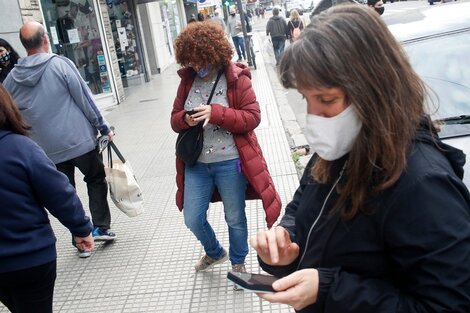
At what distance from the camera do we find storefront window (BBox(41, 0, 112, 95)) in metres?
10.1

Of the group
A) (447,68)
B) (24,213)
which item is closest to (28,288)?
(24,213)

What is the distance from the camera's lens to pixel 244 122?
314cm

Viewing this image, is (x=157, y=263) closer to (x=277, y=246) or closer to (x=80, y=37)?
(x=277, y=246)

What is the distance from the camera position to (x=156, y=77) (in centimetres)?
1608

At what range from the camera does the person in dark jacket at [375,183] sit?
1165 millimetres

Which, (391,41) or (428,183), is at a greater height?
(391,41)

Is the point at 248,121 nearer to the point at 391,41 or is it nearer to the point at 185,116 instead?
the point at 185,116

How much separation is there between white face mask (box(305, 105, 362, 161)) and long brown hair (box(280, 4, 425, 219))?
0.03 meters

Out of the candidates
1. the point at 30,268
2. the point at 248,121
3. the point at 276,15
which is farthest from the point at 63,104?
the point at 276,15

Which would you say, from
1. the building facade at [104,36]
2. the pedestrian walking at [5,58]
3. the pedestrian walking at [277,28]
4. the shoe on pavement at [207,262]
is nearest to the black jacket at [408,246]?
the shoe on pavement at [207,262]

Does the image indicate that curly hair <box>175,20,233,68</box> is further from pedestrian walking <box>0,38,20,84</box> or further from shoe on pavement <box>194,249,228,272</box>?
pedestrian walking <box>0,38,20,84</box>

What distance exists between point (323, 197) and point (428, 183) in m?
0.34

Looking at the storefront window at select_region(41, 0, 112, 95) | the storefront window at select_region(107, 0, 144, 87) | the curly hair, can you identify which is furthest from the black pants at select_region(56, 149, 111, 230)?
the storefront window at select_region(107, 0, 144, 87)

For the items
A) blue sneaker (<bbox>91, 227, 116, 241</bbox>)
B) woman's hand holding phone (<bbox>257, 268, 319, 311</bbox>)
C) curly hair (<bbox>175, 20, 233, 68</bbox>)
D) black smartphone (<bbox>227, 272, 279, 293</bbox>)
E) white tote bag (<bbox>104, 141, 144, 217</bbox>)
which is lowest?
blue sneaker (<bbox>91, 227, 116, 241</bbox>)
